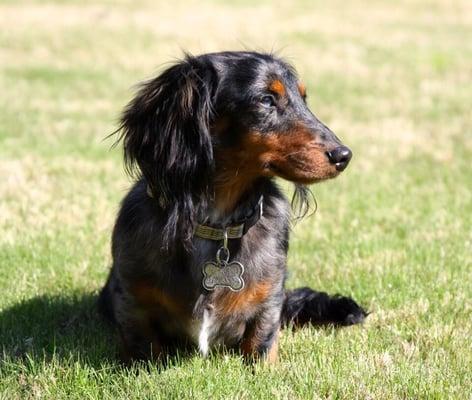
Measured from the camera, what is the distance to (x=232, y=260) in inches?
157

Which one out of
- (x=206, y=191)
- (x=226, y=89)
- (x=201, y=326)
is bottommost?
(x=201, y=326)

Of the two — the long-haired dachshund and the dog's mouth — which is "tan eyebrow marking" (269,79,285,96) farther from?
the dog's mouth

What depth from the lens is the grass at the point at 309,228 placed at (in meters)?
3.78

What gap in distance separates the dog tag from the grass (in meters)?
0.38

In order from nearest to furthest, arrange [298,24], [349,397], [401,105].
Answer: [349,397] → [401,105] → [298,24]

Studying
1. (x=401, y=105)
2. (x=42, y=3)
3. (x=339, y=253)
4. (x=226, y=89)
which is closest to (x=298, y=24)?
(x=42, y=3)

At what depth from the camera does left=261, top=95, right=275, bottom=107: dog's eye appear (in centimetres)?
385

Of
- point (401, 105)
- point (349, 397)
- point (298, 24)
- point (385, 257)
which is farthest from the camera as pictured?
point (298, 24)

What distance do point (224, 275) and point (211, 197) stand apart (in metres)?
0.38

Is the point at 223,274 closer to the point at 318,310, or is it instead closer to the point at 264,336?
the point at 264,336

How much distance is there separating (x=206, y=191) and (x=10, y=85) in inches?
382

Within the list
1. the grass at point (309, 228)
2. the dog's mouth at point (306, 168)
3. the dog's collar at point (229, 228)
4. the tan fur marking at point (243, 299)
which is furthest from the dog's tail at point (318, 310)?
the dog's mouth at point (306, 168)

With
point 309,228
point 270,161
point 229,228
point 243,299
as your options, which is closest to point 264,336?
point 243,299

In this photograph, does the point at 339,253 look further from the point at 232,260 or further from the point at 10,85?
the point at 10,85
